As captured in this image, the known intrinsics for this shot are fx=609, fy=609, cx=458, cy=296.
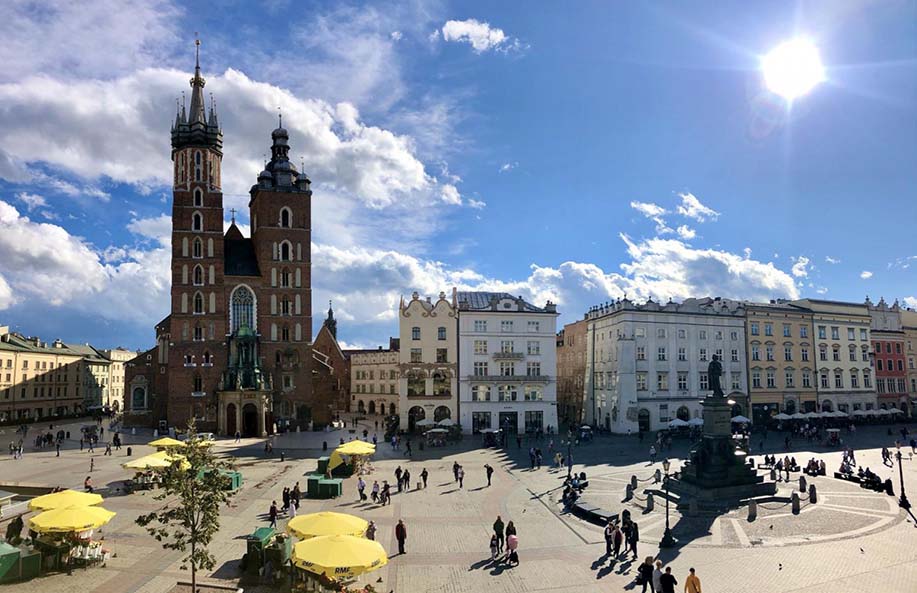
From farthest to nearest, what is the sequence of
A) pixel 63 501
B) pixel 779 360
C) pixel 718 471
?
pixel 779 360 → pixel 718 471 → pixel 63 501

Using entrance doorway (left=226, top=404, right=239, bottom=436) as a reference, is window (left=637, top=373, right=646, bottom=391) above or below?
above

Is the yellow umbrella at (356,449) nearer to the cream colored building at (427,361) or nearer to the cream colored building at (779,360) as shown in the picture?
the cream colored building at (427,361)

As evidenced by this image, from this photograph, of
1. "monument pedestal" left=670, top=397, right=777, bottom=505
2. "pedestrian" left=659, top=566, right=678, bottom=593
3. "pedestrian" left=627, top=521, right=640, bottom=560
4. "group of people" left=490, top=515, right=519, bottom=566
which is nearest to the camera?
"pedestrian" left=659, top=566, right=678, bottom=593

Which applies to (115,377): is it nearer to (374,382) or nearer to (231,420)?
(374,382)

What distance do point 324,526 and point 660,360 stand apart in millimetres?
50062

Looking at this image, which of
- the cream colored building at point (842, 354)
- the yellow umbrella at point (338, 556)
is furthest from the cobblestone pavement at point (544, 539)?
the cream colored building at point (842, 354)

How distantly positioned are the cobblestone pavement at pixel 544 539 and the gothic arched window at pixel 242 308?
2824cm

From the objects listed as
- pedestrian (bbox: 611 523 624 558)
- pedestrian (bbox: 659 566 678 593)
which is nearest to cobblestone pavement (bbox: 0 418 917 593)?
pedestrian (bbox: 611 523 624 558)

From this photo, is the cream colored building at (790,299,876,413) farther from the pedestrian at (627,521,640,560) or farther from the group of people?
the group of people

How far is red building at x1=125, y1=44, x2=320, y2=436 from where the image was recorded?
63.2 meters

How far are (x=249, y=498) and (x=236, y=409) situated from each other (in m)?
33.3

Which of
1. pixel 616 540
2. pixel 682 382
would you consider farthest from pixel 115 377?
pixel 616 540

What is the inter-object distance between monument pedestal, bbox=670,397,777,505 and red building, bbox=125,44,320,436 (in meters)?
44.3

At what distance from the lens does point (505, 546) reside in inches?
891
